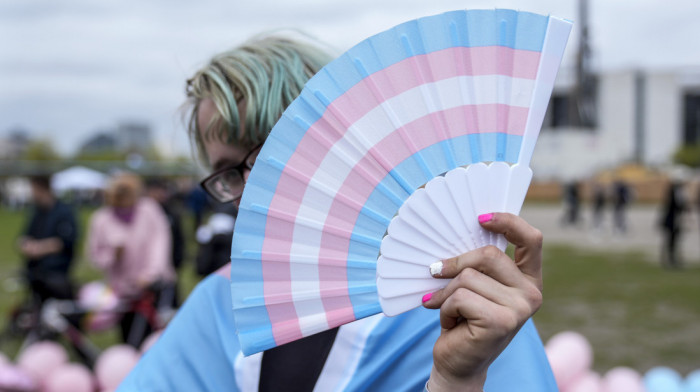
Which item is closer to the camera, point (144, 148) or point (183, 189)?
point (183, 189)

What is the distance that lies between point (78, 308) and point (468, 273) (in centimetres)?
441

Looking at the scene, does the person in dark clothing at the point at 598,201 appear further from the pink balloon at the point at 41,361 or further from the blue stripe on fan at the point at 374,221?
the blue stripe on fan at the point at 374,221

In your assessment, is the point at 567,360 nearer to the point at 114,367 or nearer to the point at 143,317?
the point at 114,367

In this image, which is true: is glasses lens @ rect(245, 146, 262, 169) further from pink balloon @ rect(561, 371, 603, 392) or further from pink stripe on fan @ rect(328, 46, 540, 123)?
pink balloon @ rect(561, 371, 603, 392)

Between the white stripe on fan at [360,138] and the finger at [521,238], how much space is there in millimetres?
154

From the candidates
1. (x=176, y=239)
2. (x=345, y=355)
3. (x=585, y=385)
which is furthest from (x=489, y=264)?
(x=176, y=239)

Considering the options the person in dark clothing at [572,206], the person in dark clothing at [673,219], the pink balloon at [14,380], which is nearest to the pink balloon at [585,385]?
the pink balloon at [14,380]

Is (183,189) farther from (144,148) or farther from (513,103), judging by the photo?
(144,148)

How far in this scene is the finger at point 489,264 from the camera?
63 centimetres

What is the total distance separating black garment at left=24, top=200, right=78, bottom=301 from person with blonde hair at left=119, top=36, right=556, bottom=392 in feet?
12.6

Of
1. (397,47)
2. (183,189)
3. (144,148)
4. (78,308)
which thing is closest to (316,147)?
(397,47)

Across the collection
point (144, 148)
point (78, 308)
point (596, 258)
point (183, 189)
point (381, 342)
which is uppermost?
point (381, 342)

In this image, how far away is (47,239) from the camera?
4527 millimetres

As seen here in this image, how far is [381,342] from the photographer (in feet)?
2.94
